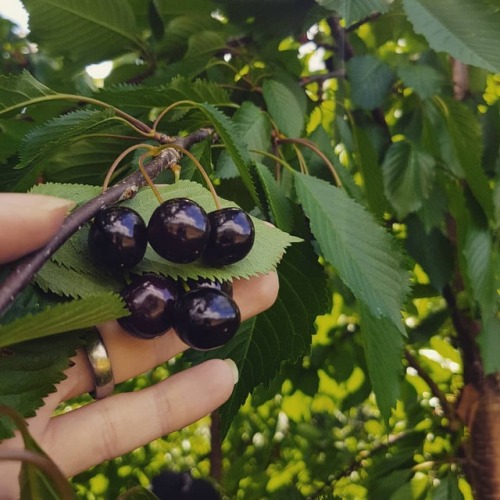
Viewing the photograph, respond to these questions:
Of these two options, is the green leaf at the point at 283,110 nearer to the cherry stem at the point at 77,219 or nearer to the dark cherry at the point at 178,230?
the cherry stem at the point at 77,219

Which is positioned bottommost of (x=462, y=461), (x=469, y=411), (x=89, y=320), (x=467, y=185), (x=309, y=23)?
(x=462, y=461)

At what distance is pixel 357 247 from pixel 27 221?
38 centimetres

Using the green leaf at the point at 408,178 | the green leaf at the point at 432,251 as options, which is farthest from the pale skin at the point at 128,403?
the green leaf at the point at 432,251

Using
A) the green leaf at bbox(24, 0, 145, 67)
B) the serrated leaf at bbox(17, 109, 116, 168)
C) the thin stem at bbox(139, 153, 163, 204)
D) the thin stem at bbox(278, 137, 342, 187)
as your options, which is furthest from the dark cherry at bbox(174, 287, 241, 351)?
the green leaf at bbox(24, 0, 145, 67)

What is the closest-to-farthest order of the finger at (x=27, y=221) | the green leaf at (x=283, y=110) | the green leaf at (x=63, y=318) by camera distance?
the green leaf at (x=63, y=318)
the finger at (x=27, y=221)
the green leaf at (x=283, y=110)

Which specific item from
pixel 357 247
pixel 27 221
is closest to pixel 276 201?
pixel 357 247

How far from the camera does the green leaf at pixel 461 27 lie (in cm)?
72

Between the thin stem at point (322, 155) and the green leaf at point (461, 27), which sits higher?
the green leaf at point (461, 27)

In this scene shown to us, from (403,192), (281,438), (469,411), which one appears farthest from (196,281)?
(281,438)

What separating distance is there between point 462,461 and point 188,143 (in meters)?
0.93

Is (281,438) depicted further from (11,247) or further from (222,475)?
(11,247)

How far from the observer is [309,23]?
92 centimetres

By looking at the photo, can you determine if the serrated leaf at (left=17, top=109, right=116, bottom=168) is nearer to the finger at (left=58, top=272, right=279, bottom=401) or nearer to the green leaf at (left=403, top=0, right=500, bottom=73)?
the finger at (left=58, top=272, right=279, bottom=401)

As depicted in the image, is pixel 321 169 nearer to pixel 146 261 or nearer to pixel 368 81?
pixel 368 81
